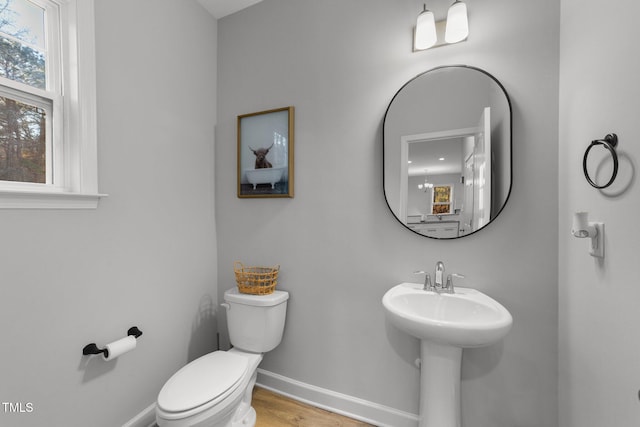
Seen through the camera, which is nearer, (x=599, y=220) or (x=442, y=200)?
(x=599, y=220)

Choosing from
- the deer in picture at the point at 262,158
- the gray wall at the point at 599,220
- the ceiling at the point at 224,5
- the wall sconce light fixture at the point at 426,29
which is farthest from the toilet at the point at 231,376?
the ceiling at the point at 224,5

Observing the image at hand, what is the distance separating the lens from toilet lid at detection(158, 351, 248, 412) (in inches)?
45.1

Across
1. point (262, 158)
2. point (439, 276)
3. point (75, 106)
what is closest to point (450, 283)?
point (439, 276)

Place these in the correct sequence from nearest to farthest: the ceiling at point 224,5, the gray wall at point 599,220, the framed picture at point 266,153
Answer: the gray wall at point 599,220 → the framed picture at point 266,153 → the ceiling at point 224,5

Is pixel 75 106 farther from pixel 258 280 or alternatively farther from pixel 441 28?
pixel 441 28

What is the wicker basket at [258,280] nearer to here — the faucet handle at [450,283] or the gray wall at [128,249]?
the gray wall at [128,249]

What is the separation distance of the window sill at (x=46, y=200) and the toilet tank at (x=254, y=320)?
Answer: 88 centimetres

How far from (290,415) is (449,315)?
1122mm

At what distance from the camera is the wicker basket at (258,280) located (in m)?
1.67

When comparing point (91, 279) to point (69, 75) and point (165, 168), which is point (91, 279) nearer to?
point (165, 168)

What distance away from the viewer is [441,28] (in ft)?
4.62

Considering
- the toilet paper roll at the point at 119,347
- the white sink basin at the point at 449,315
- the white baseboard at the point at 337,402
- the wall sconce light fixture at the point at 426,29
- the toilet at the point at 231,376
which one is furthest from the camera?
the white baseboard at the point at 337,402

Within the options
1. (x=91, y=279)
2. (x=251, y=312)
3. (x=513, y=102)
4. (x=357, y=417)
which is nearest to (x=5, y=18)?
(x=91, y=279)

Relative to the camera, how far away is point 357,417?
1574 millimetres
